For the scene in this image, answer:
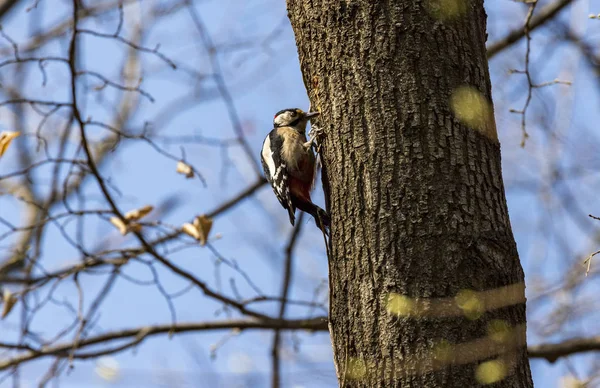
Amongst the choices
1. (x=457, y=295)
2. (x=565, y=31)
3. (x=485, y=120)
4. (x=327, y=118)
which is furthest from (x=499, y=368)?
(x=565, y=31)

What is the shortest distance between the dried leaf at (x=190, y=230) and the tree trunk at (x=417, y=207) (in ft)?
6.10

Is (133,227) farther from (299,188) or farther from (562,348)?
(562,348)

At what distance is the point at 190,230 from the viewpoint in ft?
14.1

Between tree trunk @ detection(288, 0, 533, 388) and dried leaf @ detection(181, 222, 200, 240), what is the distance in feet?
6.10

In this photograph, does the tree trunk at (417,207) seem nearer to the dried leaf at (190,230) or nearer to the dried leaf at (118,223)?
the dried leaf at (190,230)

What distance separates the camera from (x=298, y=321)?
473cm

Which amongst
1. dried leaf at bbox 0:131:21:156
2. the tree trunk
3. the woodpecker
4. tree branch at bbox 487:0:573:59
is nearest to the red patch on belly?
the woodpecker

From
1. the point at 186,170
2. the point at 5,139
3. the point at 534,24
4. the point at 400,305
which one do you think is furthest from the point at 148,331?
the point at 534,24

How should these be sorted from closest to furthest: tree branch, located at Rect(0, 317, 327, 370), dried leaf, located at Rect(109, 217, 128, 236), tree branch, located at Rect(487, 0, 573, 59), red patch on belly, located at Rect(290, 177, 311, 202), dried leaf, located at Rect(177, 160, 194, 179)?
dried leaf, located at Rect(177, 160, 194, 179), dried leaf, located at Rect(109, 217, 128, 236), red patch on belly, located at Rect(290, 177, 311, 202), tree branch, located at Rect(0, 317, 327, 370), tree branch, located at Rect(487, 0, 573, 59)

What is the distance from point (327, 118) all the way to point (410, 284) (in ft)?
2.33

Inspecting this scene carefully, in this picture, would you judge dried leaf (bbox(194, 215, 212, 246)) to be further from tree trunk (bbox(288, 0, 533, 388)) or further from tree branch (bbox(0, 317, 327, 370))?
tree trunk (bbox(288, 0, 533, 388))

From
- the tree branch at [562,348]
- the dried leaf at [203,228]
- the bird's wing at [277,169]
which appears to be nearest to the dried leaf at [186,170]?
the dried leaf at [203,228]

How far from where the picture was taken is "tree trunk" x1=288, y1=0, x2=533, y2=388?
84.5 inches

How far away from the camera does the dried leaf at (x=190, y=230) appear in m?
4.23
